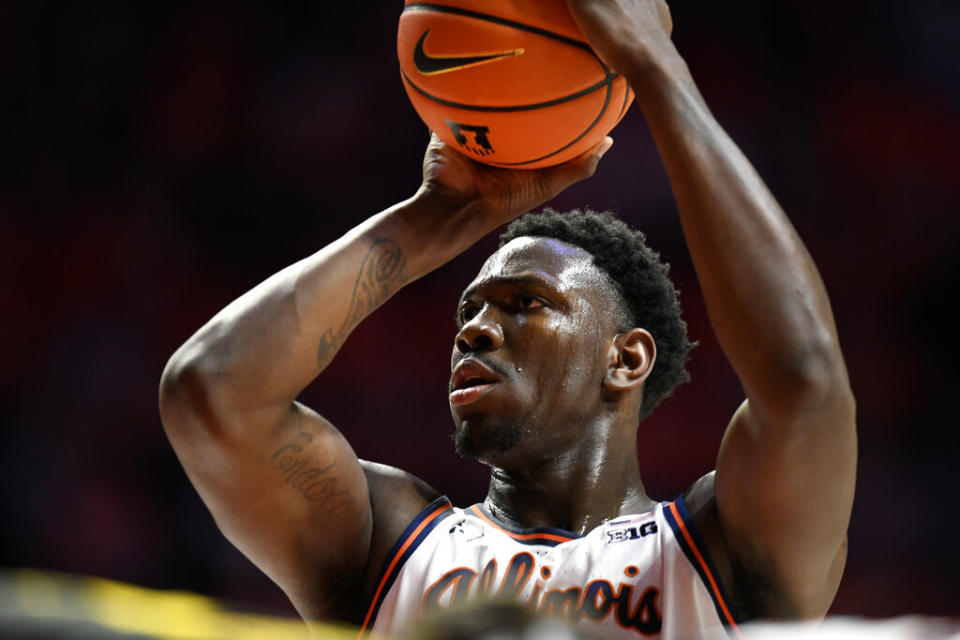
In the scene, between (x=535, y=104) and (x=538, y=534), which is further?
(x=538, y=534)

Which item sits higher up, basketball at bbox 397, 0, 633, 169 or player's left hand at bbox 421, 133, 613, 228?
basketball at bbox 397, 0, 633, 169

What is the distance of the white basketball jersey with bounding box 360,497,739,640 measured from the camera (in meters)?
2.68

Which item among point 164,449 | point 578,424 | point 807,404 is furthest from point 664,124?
point 164,449

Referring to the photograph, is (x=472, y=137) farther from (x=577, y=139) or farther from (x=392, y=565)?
(x=392, y=565)

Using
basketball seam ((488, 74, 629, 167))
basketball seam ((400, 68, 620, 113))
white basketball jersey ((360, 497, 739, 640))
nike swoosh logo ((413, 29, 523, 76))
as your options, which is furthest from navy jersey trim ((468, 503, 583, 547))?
nike swoosh logo ((413, 29, 523, 76))

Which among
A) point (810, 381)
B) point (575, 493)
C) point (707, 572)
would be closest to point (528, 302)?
point (575, 493)

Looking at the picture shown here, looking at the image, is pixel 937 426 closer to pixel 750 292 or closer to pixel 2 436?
pixel 750 292

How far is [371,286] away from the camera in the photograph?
3000mm

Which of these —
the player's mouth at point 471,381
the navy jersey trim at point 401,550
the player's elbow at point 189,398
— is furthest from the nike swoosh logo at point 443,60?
the navy jersey trim at point 401,550

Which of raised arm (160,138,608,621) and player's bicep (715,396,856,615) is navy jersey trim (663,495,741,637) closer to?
player's bicep (715,396,856,615)

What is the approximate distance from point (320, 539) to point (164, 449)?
302 cm

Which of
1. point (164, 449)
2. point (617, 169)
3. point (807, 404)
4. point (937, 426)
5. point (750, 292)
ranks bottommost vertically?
point (937, 426)

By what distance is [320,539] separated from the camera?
112 inches

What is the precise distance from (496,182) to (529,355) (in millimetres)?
493
